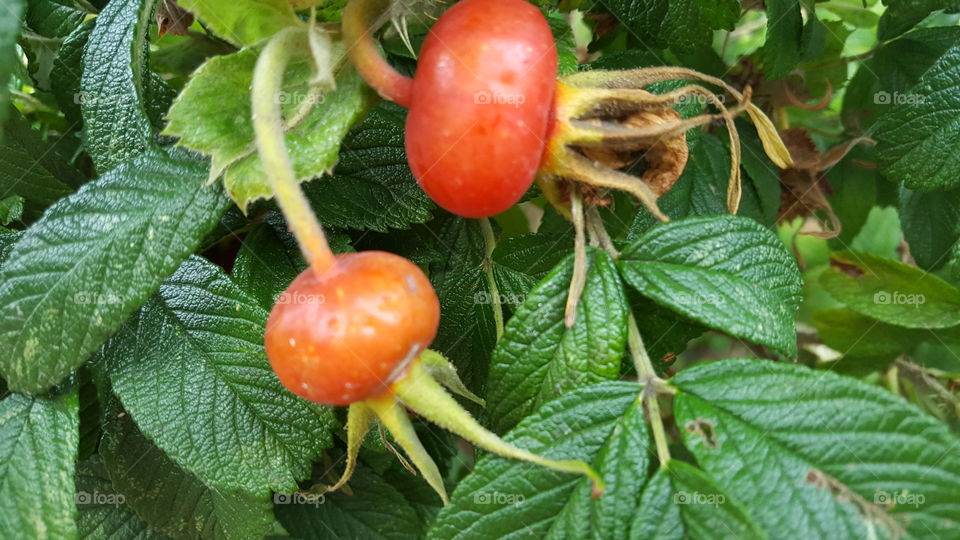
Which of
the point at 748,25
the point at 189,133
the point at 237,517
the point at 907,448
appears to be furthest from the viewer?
the point at 748,25

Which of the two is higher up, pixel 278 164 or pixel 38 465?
pixel 278 164

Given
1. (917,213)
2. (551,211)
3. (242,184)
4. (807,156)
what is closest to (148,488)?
(242,184)

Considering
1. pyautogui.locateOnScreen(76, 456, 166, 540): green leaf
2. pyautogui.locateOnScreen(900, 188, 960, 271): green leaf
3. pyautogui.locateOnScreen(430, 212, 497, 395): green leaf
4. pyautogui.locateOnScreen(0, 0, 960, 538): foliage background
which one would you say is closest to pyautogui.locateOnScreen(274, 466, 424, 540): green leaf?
pyautogui.locateOnScreen(0, 0, 960, 538): foliage background

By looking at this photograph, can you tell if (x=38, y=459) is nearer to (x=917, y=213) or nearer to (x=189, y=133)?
(x=189, y=133)

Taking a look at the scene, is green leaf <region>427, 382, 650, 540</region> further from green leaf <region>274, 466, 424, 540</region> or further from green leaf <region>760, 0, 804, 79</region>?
green leaf <region>760, 0, 804, 79</region>

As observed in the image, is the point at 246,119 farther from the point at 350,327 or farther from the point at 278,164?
the point at 350,327

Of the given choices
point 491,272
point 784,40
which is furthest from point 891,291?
point 491,272
